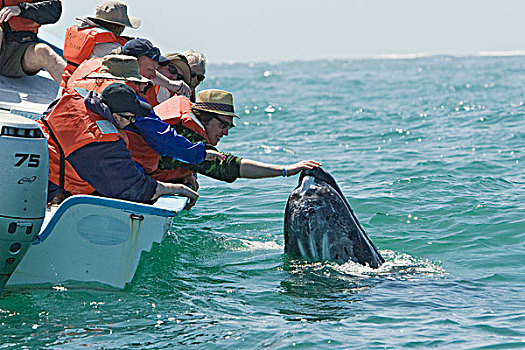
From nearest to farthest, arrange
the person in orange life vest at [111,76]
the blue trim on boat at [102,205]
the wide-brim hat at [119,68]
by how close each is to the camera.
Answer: the blue trim on boat at [102,205] → the person in orange life vest at [111,76] → the wide-brim hat at [119,68]

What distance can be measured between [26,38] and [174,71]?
1.73 meters

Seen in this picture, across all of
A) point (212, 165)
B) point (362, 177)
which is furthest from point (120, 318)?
point (362, 177)

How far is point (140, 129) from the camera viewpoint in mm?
6930

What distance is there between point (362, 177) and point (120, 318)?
7.08 metres

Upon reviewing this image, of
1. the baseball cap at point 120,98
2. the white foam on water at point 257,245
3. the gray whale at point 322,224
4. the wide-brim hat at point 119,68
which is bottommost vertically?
the white foam on water at point 257,245

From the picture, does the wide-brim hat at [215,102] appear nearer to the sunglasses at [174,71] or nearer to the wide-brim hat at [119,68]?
the wide-brim hat at [119,68]

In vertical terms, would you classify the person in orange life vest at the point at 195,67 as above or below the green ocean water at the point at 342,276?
above

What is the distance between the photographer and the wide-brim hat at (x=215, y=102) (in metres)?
7.58

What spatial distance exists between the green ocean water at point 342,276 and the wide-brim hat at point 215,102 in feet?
4.38

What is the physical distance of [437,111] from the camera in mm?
21234

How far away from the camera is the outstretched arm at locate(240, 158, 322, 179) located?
720 cm

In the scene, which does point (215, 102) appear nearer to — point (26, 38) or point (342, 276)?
point (342, 276)

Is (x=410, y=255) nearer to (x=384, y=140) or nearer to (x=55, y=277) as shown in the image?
(x=55, y=277)

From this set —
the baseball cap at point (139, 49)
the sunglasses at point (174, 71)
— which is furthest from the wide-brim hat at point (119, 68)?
the sunglasses at point (174, 71)
